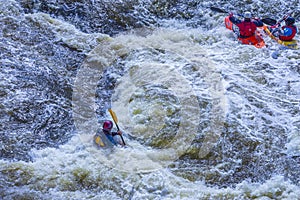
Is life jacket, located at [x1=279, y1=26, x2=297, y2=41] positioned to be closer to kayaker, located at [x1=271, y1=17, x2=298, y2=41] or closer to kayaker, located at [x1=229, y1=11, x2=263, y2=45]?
kayaker, located at [x1=271, y1=17, x2=298, y2=41]

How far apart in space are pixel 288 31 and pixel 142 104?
3039 millimetres

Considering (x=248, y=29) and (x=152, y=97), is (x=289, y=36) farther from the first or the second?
(x=152, y=97)

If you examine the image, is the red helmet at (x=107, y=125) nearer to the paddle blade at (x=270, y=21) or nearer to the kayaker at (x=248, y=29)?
the kayaker at (x=248, y=29)

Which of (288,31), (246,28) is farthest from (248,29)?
(288,31)

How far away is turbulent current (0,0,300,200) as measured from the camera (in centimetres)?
488

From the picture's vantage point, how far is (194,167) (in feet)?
16.9

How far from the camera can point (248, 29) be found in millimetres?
7160

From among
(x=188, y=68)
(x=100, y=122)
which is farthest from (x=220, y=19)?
(x=100, y=122)

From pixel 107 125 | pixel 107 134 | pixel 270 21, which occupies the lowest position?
pixel 107 134

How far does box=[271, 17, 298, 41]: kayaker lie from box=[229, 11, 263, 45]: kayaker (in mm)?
345

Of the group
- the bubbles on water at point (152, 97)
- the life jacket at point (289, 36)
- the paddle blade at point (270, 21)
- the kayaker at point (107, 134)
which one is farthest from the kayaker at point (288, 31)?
the kayaker at point (107, 134)

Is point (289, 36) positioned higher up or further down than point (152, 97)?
higher up

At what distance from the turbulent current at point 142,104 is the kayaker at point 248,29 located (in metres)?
0.17

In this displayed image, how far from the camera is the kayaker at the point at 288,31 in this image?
7.00 m
